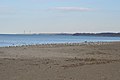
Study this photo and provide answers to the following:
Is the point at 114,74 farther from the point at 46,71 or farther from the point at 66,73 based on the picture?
the point at 46,71

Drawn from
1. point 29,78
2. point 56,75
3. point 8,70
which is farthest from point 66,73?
point 8,70

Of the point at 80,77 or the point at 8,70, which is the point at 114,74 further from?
the point at 8,70

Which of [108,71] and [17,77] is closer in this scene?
[17,77]

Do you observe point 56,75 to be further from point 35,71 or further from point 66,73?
point 35,71

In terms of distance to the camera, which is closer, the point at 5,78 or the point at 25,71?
the point at 5,78

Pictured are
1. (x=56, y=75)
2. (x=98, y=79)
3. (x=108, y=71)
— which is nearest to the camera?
(x=98, y=79)

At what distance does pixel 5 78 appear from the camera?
15258 millimetres

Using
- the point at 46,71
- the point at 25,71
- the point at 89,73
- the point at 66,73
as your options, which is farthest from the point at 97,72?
the point at 25,71

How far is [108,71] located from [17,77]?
4.91 metres

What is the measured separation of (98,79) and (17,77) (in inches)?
154

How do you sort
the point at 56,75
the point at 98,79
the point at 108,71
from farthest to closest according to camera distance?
1. the point at 108,71
2. the point at 56,75
3. the point at 98,79

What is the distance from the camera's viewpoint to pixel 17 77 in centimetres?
1552

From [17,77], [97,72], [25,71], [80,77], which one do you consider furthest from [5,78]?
[97,72]

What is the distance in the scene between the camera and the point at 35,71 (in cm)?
1753
